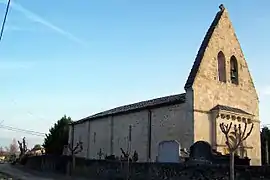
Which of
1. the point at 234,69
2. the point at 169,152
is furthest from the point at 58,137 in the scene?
the point at 169,152

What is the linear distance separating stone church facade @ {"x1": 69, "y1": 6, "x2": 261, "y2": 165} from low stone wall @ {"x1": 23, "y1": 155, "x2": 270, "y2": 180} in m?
5.38

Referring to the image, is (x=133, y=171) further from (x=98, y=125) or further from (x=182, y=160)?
(x=98, y=125)

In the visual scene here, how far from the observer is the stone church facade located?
3228 cm

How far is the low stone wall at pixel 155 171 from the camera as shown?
21812 millimetres

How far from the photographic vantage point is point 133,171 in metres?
28.6

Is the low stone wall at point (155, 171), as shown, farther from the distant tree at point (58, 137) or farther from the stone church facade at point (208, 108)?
the distant tree at point (58, 137)

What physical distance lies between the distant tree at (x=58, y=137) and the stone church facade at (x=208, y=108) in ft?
82.5

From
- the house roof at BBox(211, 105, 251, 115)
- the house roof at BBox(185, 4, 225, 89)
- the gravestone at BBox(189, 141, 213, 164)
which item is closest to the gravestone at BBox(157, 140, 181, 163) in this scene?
the gravestone at BBox(189, 141, 213, 164)

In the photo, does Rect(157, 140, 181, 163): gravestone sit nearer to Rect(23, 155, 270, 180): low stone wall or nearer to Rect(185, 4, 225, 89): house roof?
Rect(23, 155, 270, 180): low stone wall

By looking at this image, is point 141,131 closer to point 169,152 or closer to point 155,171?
point 169,152

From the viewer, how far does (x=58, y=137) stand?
217 ft

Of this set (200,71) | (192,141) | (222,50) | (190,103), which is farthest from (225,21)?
(192,141)

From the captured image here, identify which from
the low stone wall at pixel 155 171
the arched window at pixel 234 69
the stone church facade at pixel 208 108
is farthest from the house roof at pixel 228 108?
the low stone wall at pixel 155 171

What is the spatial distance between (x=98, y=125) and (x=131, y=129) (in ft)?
29.3
